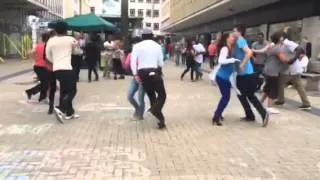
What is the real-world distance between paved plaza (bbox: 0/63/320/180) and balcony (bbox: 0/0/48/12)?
31.8 meters

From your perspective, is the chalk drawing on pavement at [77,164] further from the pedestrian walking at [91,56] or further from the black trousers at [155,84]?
the pedestrian walking at [91,56]

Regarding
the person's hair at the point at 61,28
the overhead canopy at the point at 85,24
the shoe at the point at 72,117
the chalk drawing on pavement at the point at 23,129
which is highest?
the overhead canopy at the point at 85,24

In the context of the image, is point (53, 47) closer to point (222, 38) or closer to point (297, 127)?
point (222, 38)

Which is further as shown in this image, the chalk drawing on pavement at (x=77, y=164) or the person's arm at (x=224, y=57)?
the person's arm at (x=224, y=57)

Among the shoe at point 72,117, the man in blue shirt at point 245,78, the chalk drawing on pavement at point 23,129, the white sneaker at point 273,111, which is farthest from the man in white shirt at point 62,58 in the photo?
the white sneaker at point 273,111

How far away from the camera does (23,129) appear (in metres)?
9.41

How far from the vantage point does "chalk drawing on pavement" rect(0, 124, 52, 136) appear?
9.07m

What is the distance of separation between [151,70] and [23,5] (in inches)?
1522

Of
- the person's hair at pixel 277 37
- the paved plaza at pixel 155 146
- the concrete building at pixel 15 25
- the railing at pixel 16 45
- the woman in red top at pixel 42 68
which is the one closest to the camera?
the paved plaza at pixel 155 146

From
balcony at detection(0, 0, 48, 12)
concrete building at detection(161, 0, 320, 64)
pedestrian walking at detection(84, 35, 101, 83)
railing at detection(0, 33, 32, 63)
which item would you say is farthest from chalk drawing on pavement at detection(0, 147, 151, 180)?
balcony at detection(0, 0, 48, 12)

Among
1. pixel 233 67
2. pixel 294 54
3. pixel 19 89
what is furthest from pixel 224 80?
pixel 19 89

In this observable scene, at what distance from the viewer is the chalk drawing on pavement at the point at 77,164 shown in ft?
20.7

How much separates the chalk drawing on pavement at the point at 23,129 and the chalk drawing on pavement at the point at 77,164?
1.58 m

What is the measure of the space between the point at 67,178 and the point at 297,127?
493cm
